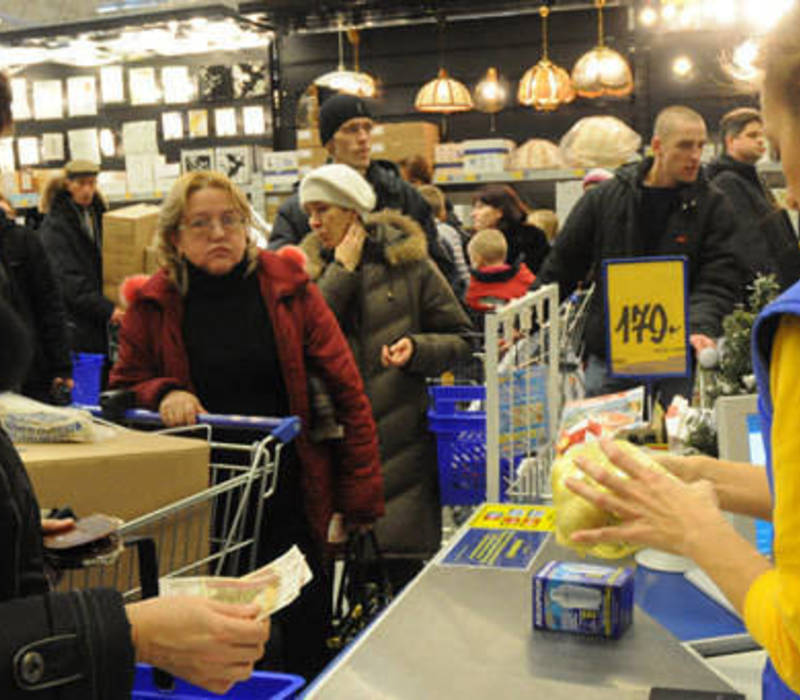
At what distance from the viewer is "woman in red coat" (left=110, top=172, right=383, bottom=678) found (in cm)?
290

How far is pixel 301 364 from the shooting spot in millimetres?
2939

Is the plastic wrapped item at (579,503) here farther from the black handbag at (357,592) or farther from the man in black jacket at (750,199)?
the man in black jacket at (750,199)

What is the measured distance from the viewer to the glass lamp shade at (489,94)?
372 inches

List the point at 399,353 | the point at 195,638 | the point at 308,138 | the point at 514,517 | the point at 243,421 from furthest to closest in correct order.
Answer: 1. the point at 308,138
2. the point at 399,353
3. the point at 243,421
4. the point at 514,517
5. the point at 195,638

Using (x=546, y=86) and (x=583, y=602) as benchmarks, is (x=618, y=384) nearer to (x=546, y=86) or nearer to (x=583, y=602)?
(x=583, y=602)

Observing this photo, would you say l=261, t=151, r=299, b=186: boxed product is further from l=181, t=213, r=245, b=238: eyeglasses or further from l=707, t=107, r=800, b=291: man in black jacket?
l=181, t=213, r=245, b=238: eyeglasses

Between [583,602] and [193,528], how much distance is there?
0.84 m

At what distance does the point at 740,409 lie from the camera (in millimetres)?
1804

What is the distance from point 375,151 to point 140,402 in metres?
6.50

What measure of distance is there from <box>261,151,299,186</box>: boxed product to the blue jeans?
15.7 ft

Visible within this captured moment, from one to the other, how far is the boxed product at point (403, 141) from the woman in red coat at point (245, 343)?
19.5 feet

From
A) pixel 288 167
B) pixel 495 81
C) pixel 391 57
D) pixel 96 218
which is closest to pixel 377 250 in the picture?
pixel 96 218

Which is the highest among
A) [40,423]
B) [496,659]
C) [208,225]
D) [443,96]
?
[443,96]

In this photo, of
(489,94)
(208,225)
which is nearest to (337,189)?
(208,225)
